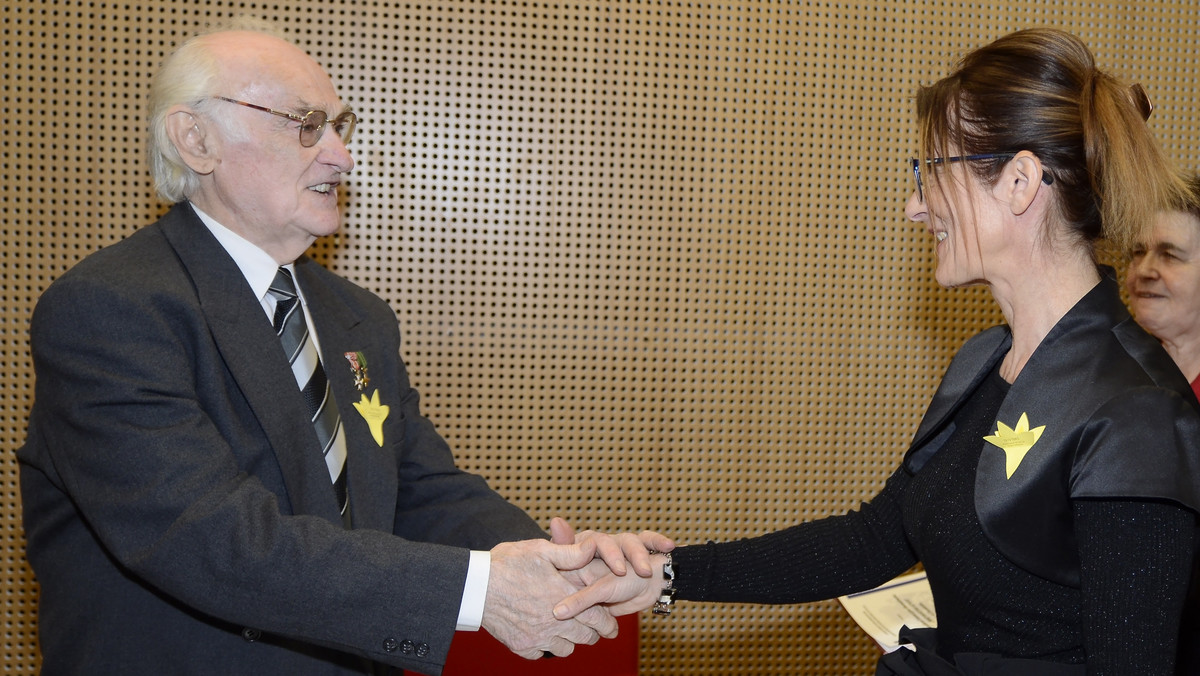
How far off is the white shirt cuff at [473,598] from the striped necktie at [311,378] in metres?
0.32

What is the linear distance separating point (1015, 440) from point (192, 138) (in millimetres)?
1719

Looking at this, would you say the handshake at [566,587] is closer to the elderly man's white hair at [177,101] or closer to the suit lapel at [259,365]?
the suit lapel at [259,365]

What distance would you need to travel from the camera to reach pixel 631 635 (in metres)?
2.28

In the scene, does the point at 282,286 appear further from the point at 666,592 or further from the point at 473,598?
the point at 666,592

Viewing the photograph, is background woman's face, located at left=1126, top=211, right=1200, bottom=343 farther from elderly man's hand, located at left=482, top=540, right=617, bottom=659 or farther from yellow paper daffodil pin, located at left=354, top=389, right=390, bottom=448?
yellow paper daffodil pin, located at left=354, top=389, right=390, bottom=448

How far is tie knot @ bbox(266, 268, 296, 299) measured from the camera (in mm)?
2029

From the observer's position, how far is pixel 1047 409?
1462mm

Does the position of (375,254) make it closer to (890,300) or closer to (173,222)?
(173,222)

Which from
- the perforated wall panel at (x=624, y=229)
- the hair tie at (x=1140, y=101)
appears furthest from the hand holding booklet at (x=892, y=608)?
the perforated wall panel at (x=624, y=229)

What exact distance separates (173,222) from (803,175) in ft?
7.03

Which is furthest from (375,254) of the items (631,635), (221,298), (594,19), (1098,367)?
(1098,367)

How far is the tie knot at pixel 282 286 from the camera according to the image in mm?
2029

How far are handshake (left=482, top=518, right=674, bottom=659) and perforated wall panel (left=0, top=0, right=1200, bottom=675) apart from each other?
1.17 meters

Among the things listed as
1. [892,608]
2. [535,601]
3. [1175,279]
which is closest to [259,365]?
[535,601]
